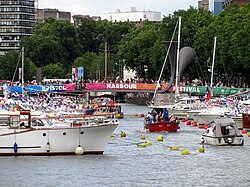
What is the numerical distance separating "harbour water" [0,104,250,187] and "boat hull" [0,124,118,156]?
582 mm

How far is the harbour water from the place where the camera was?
254ft

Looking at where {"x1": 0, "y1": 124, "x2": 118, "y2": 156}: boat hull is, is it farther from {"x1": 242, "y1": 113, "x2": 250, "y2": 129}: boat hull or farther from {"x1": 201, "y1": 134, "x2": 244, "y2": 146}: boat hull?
{"x1": 242, "y1": 113, "x2": 250, "y2": 129}: boat hull

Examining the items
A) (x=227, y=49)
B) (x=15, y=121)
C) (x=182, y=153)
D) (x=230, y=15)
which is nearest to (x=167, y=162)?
(x=182, y=153)

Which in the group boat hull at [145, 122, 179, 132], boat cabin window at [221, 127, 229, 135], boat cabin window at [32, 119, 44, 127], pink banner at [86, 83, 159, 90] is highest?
boat cabin window at [32, 119, 44, 127]

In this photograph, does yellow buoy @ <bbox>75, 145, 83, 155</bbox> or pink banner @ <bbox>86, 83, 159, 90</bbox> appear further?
pink banner @ <bbox>86, 83, 159, 90</bbox>

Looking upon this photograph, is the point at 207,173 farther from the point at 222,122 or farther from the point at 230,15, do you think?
the point at 230,15

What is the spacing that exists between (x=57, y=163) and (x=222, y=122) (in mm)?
19570

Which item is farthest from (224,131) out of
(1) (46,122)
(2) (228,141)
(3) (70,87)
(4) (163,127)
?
(3) (70,87)

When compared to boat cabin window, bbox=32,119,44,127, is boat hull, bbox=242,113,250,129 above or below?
below

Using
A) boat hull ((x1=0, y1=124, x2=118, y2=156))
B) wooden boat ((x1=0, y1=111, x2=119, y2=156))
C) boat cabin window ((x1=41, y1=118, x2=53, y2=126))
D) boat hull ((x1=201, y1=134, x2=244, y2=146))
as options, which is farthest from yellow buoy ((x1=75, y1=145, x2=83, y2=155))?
boat hull ((x1=201, y1=134, x2=244, y2=146))

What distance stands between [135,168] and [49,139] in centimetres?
691

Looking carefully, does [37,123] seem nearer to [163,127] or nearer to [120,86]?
[163,127]

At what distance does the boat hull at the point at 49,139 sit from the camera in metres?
84.9

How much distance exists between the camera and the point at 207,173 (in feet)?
270
